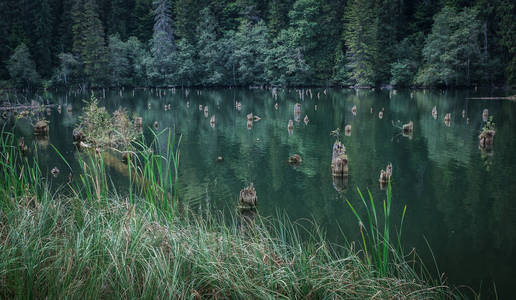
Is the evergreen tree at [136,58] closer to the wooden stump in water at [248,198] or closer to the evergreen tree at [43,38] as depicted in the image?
the evergreen tree at [43,38]

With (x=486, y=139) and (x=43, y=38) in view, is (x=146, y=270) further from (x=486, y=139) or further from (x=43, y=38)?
(x=43, y=38)

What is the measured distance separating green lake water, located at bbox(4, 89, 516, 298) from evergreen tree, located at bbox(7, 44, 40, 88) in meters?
24.7

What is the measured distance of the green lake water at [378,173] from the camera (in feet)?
22.3

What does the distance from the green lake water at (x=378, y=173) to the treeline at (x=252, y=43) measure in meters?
15.6

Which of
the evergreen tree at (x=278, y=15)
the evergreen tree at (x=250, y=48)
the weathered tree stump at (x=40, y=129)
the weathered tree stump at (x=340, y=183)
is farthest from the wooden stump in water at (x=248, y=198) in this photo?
the evergreen tree at (x=278, y=15)

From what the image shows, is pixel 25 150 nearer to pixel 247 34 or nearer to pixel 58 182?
pixel 58 182

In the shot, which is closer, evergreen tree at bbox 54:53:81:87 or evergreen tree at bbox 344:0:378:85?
evergreen tree at bbox 344:0:378:85

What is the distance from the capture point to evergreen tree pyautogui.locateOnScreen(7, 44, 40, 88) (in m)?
42.3

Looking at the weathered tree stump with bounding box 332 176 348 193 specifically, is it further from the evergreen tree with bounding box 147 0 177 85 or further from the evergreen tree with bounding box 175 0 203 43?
the evergreen tree with bounding box 175 0 203 43

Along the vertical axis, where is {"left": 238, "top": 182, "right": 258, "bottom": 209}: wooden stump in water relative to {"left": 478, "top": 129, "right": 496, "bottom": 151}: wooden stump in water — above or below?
below

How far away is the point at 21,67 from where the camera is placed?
1681 inches

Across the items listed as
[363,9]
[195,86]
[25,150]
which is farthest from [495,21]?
[25,150]

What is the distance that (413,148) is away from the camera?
1420 cm

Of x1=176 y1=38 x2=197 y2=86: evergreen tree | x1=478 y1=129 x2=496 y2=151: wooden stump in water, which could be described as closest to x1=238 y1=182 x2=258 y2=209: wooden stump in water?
x1=478 y1=129 x2=496 y2=151: wooden stump in water
